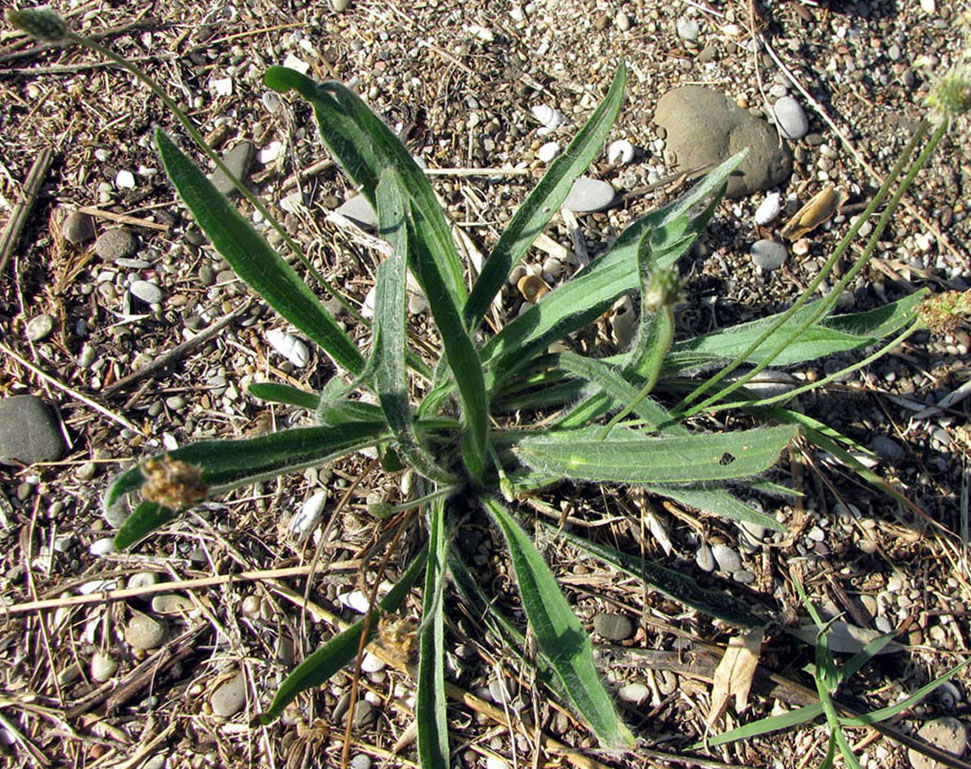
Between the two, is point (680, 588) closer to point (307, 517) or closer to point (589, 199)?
point (307, 517)

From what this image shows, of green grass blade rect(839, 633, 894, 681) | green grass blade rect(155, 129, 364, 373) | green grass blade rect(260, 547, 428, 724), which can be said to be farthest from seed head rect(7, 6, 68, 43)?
green grass blade rect(839, 633, 894, 681)

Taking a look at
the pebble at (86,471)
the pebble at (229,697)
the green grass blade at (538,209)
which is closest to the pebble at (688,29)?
the green grass blade at (538,209)

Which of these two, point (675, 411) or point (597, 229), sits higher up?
point (597, 229)

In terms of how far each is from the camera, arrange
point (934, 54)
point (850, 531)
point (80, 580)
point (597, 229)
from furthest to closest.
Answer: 1. point (934, 54)
2. point (597, 229)
3. point (850, 531)
4. point (80, 580)

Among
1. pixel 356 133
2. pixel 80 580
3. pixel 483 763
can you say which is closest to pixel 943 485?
pixel 483 763

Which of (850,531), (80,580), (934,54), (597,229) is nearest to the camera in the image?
(80,580)

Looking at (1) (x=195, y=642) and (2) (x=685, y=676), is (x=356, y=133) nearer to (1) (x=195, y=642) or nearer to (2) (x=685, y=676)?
(1) (x=195, y=642)

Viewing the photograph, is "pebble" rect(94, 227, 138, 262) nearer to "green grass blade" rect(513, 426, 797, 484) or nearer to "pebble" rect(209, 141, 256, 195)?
"pebble" rect(209, 141, 256, 195)
